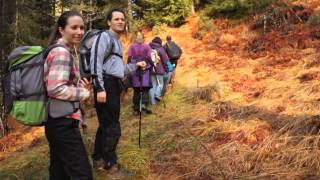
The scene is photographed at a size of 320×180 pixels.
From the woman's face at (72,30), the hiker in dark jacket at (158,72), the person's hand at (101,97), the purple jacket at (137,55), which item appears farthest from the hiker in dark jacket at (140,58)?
the woman's face at (72,30)

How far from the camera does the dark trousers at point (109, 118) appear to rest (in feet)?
20.3

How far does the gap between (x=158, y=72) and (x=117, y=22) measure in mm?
6639

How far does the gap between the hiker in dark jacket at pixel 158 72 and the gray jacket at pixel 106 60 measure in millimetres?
6251

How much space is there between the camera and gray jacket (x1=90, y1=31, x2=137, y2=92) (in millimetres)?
5957

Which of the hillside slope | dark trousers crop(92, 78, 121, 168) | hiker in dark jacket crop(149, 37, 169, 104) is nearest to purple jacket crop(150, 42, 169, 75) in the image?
hiker in dark jacket crop(149, 37, 169, 104)

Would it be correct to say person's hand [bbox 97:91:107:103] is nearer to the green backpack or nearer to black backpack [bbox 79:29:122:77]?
black backpack [bbox 79:29:122:77]

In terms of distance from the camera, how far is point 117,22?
6191mm

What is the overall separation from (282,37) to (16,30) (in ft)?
35.2

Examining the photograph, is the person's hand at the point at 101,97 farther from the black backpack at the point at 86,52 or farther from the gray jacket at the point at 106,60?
the black backpack at the point at 86,52

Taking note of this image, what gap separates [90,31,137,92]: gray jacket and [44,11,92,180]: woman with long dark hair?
125 centimetres

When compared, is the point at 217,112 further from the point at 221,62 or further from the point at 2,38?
the point at 2,38

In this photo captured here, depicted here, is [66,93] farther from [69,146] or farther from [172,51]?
[172,51]

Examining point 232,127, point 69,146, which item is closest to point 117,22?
point 69,146

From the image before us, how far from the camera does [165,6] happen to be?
25.4 metres
